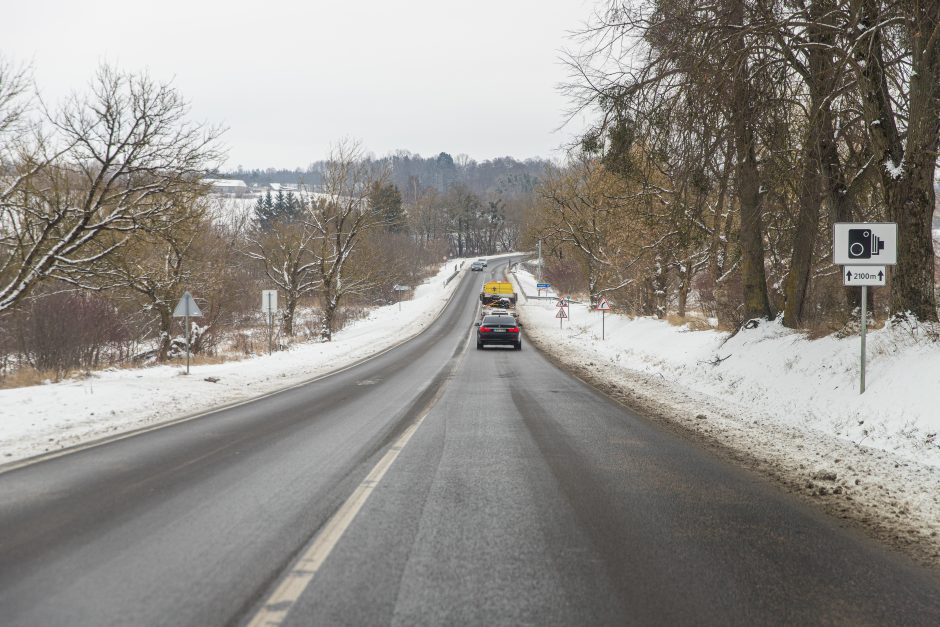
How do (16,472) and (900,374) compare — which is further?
(900,374)

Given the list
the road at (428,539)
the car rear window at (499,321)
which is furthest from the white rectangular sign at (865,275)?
the car rear window at (499,321)

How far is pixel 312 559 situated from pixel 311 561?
4cm

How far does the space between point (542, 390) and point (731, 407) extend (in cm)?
413

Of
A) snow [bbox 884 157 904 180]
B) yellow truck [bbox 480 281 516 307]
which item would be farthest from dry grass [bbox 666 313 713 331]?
yellow truck [bbox 480 281 516 307]

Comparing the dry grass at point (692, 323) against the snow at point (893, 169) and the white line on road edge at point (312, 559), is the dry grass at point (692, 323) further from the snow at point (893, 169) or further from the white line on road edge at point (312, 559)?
the white line on road edge at point (312, 559)

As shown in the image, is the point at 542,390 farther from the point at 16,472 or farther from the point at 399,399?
the point at 16,472

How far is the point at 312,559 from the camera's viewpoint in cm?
430

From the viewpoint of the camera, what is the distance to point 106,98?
16.5 m

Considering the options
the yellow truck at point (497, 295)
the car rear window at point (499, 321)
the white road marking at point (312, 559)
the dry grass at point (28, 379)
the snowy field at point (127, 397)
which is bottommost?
the snowy field at point (127, 397)

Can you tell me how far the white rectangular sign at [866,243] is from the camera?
10.1 meters

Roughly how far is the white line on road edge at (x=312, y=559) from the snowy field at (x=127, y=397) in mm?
4722

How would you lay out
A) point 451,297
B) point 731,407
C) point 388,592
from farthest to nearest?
point 451,297
point 731,407
point 388,592

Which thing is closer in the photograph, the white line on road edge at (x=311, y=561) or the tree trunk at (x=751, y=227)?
the white line on road edge at (x=311, y=561)

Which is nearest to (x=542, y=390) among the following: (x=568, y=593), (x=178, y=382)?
(x=178, y=382)
